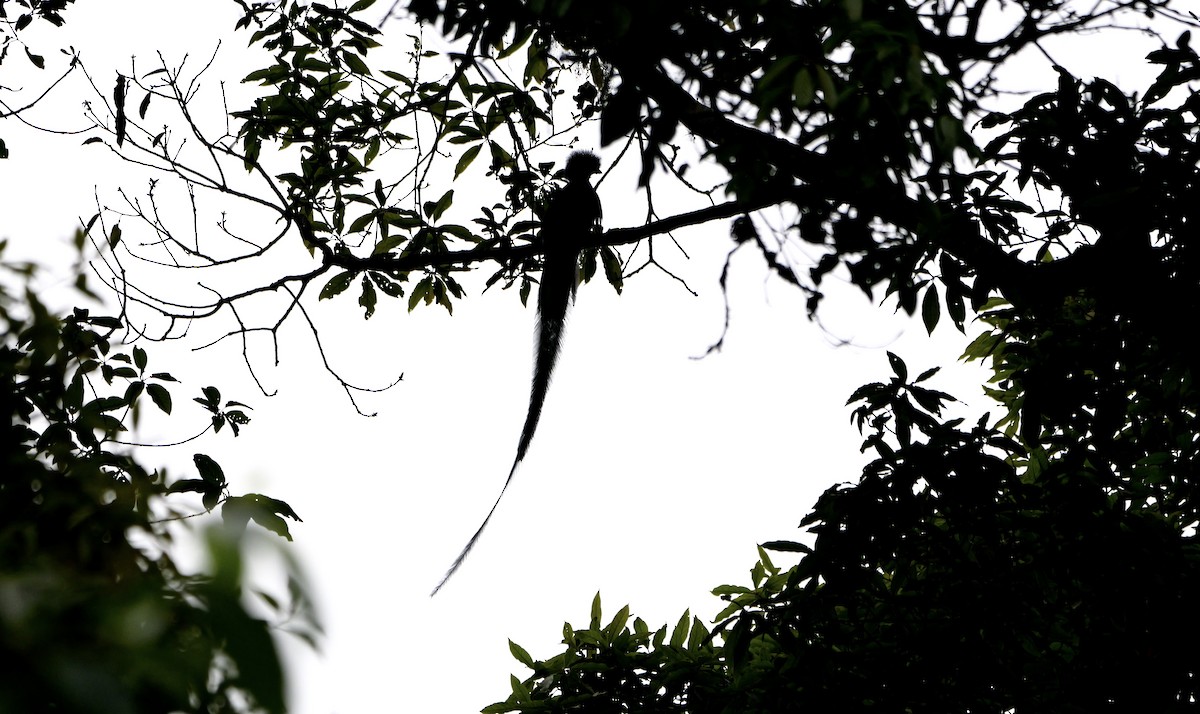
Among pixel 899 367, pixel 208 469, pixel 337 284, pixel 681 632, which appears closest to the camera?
pixel 208 469

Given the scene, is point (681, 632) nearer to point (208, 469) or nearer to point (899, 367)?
point (899, 367)

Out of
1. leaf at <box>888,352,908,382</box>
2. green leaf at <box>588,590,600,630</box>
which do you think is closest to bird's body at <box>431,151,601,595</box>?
green leaf at <box>588,590,600,630</box>

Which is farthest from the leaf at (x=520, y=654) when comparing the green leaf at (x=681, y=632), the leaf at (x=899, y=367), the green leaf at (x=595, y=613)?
the leaf at (x=899, y=367)

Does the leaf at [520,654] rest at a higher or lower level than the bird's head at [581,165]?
lower

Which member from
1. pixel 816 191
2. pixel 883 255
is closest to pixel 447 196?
pixel 816 191

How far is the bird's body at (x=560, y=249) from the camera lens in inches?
119

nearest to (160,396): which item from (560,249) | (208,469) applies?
(208,469)

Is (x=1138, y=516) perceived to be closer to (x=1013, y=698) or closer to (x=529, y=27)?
(x=1013, y=698)

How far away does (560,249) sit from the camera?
9.98 feet

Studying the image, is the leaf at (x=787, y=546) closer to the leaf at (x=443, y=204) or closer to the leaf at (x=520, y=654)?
the leaf at (x=520, y=654)

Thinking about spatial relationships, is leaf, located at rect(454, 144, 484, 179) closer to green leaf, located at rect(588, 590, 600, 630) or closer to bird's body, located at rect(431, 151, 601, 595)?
bird's body, located at rect(431, 151, 601, 595)

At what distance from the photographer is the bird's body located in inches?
119

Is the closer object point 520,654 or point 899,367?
point 899,367

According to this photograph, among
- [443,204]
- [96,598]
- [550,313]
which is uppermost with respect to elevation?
[443,204]
